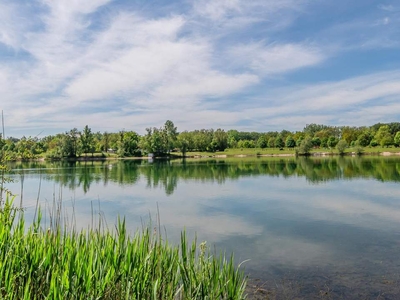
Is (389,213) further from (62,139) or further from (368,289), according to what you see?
(62,139)

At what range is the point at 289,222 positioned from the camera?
16922 millimetres

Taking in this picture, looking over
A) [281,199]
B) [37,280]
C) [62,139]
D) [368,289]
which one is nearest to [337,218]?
[281,199]

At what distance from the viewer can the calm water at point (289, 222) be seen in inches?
365

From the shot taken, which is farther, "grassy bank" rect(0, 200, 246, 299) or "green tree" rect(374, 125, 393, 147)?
"green tree" rect(374, 125, 393, 147)

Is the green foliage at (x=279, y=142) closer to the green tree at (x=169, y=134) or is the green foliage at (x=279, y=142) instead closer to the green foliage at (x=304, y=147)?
the green foliage at (x=304, y=147)

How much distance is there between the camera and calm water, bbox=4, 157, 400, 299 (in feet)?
30.5

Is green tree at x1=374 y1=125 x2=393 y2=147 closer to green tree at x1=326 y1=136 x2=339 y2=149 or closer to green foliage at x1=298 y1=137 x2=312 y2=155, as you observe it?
green tree at x1=326 y1=136 x2=339 y2=149

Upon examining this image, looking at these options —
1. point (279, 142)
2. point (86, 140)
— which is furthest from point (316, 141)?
point (86, 140)

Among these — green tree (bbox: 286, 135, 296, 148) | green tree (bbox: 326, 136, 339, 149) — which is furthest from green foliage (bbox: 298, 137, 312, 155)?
green tree (bbox: 286, 135, 296, 148)

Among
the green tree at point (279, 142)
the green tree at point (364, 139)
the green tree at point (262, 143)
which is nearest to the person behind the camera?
the green tree at point (364, 139)

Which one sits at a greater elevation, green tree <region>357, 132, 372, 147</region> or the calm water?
green tree <region>357, 132, 372, 147</region>

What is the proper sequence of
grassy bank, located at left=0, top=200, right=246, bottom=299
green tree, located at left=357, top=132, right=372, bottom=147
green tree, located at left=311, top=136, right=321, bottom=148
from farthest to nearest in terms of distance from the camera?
green tree, located at left=311, top=136, right=321, bottom=148
green tree, located at left=357, top=132, right=372, bottom=147
grassy bank, located at left=0, top=200, right=246, bottom=299

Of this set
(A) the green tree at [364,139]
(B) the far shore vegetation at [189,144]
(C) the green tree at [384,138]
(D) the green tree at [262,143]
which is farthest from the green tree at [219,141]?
(C) the green tree at [384,138]

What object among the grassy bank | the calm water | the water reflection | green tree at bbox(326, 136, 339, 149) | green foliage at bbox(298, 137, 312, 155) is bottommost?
the calm water
